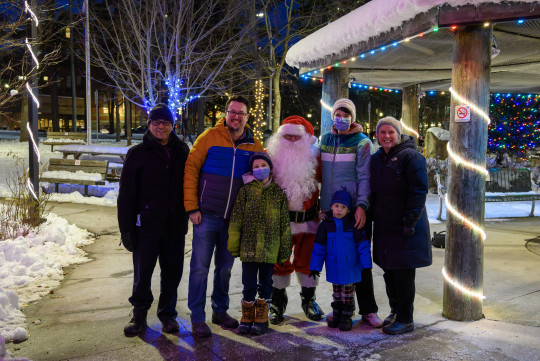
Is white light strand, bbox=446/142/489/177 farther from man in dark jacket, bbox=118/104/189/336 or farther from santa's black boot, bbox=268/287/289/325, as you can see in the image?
man in dark jacket, bbox=118/104/189/336

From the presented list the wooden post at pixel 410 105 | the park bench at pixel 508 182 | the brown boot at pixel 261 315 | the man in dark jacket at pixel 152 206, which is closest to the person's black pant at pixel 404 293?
the brown boot at pixel 261 315

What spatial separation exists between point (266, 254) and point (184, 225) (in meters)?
0.79

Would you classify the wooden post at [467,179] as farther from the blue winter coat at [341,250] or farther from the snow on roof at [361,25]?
the blue winter coat at [341,250]

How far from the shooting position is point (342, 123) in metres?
4.35

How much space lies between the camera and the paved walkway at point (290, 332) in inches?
147

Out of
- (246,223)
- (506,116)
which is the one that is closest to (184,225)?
(246,223)

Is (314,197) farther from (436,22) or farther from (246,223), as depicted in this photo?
(436,22)

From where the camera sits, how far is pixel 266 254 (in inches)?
160

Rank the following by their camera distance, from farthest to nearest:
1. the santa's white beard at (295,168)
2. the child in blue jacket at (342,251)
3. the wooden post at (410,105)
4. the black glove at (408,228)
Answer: the wooden post at (410,105) → the santa's white beard at (295,168) → the child in blue jacket at (342,251) → the black glove at (408,228)

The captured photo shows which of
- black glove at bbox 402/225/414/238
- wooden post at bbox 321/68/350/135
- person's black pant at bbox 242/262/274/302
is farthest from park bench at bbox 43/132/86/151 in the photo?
black glove at bbox 402/225/414/238

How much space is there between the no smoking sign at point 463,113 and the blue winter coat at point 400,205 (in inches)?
21.6

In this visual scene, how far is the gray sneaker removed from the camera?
13.3 ft

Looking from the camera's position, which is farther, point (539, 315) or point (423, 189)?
point (539, 315)

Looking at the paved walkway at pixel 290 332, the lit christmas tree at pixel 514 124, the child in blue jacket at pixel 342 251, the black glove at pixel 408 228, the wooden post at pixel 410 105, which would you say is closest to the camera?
the paved walkway at pixel 290 332
